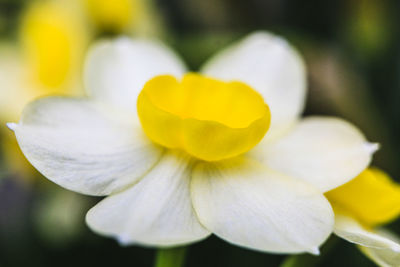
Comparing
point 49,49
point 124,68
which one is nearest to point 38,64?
point 49,49

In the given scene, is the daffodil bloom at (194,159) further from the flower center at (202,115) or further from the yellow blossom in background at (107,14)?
the yellow blossom in background at (107,14)

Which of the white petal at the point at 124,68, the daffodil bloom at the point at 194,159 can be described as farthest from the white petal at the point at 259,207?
the white petal at the point at 124,68

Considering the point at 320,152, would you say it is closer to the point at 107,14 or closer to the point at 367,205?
the point at 367,205

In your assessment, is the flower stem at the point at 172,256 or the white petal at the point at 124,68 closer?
the flower stem at the point at 172,256

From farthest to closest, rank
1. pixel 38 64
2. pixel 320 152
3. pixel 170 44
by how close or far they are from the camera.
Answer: pixel 170 44 < pixel 38 64 < pixel 320 152

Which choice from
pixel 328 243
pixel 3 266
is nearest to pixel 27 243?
pixel 3 266

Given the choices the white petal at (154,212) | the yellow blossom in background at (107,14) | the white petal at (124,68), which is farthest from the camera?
the yellow blossom in background at (107,14)

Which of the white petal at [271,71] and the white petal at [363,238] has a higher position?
the white petal at [271,71]

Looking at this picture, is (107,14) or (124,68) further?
(107,14)

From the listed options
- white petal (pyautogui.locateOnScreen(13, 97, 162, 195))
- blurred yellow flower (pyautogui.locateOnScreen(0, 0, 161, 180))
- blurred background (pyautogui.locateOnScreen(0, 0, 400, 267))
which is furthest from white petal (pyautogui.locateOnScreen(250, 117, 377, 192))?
blurred yellow flower (pyautogui.locateOnScreen(0, 0, 161, 180))
